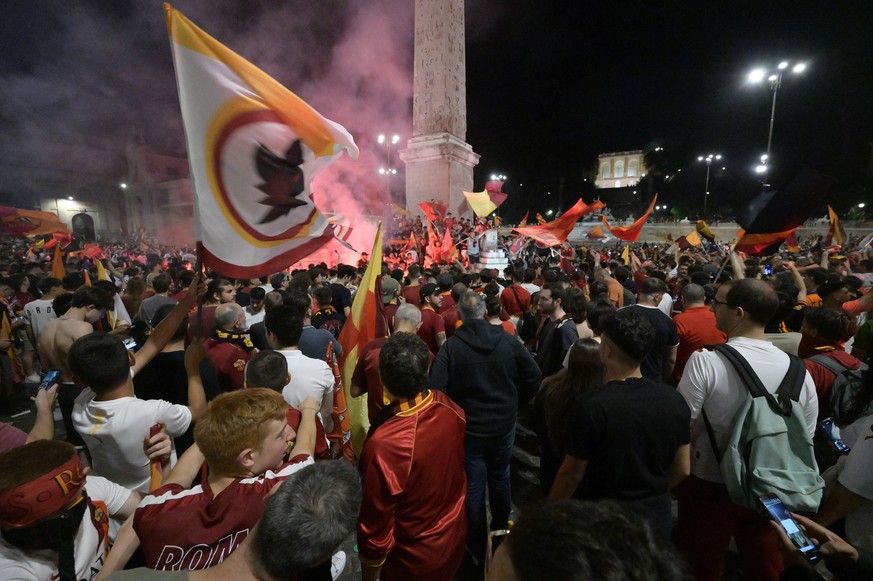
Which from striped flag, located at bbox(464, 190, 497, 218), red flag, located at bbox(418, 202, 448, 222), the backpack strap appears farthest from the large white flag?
red flag, located at bbox(418, 202, 448, 222)

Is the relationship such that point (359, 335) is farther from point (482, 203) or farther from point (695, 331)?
point (482, 203)

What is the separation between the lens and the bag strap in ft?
9.30

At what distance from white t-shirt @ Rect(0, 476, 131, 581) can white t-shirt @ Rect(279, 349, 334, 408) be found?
1.06 meters

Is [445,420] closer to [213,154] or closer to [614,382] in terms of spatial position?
[614,382]

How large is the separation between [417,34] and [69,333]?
63.9ft

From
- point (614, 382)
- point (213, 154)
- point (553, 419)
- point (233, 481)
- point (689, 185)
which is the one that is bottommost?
point (553, 419)

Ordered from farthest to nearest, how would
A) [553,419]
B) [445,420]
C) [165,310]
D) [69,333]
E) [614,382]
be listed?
[165,310], [69,333], [553,419], [445,420], [614,382]

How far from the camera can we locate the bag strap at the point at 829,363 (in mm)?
2834

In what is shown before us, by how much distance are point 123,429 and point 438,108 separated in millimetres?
18922

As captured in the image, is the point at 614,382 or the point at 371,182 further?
the point at 371,182

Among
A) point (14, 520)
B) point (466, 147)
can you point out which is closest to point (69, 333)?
point (14, 520)

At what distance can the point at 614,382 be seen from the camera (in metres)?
2.03

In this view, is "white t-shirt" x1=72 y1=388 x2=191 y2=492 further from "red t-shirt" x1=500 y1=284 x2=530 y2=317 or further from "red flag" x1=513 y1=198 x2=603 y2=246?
"red flag" x1=513 y1=198 x2=603 y2=246

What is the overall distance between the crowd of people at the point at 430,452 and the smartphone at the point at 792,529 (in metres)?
0.02
